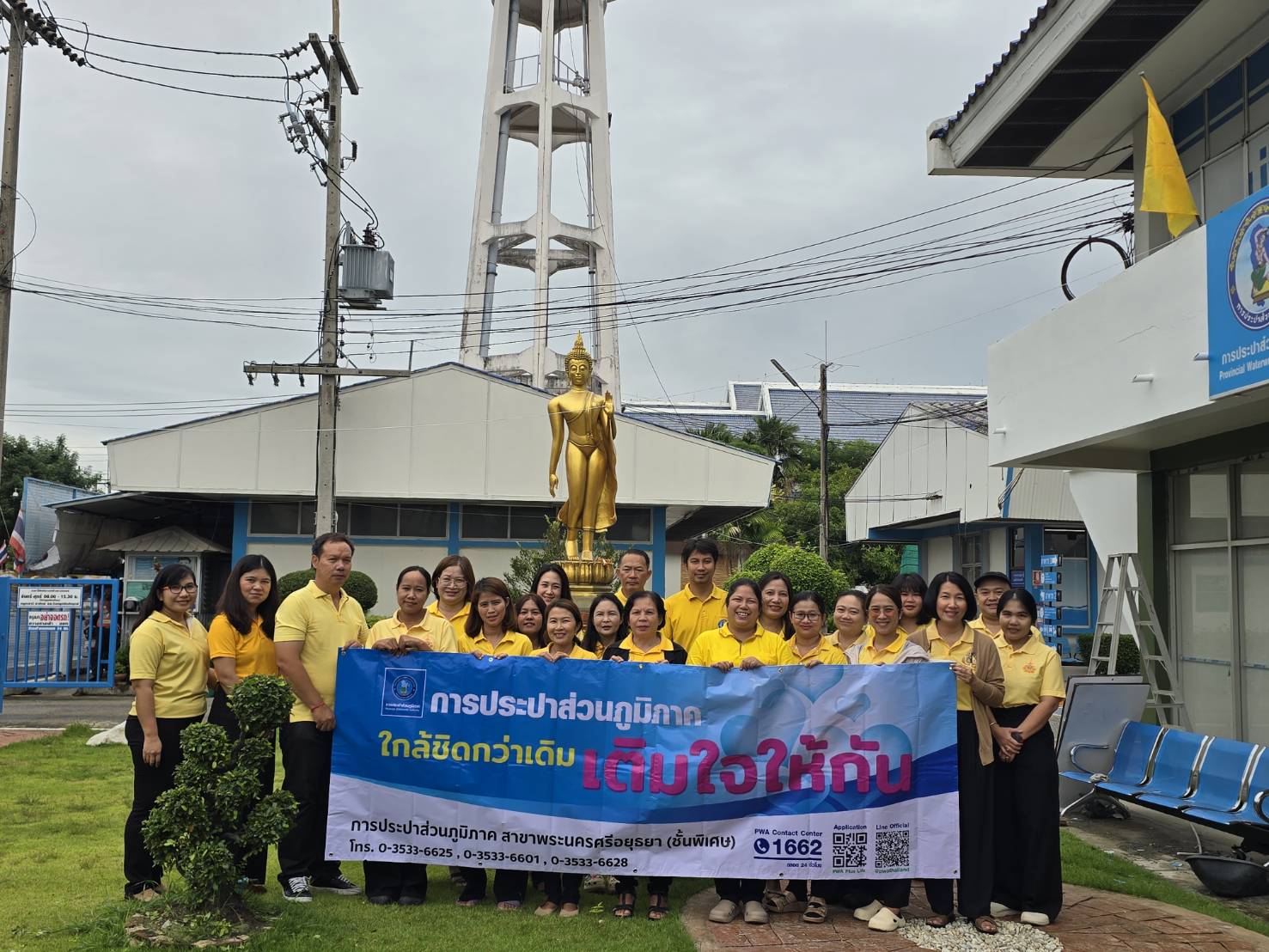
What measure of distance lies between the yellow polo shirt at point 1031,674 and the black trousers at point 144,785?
387cm

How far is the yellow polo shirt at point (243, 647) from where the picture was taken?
5.44m

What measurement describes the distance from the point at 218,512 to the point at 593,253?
11.1 metres

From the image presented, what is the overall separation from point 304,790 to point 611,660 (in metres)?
1.60

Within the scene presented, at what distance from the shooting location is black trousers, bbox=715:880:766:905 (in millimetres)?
5426

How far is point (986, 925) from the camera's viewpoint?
519cm

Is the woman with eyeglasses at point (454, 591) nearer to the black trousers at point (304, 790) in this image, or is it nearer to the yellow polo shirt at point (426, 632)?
the yellow polo shirt at point (426, 632)

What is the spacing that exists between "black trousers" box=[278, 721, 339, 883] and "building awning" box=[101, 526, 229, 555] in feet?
63.3

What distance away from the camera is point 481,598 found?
587cm

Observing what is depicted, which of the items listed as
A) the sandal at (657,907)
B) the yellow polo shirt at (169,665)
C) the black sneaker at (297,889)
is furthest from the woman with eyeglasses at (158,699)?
the sandal at (657,907)

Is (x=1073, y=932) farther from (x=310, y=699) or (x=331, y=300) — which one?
(x=331, y=300)

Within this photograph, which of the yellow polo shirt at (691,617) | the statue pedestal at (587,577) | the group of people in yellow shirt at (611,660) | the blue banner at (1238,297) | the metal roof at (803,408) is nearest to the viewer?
the group of people in yellow shirt at (611,660)

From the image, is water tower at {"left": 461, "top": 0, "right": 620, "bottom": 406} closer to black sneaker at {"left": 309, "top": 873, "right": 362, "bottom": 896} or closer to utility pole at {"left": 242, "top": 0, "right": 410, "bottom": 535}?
utility pole at {"left": 242, "top": 0, "right": 410, "bottom": 535}

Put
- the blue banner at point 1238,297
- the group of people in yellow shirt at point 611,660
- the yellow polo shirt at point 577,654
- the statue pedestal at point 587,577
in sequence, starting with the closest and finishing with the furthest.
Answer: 1. the group of people in yellow shirt at point 611,660
2. the yellow polo shirt at point 577,654
3. the blue banner at point 1238,297
4. the statue pedestal at point 587,577

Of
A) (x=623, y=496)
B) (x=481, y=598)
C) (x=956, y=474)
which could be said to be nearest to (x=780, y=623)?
(x=481, y=598)
